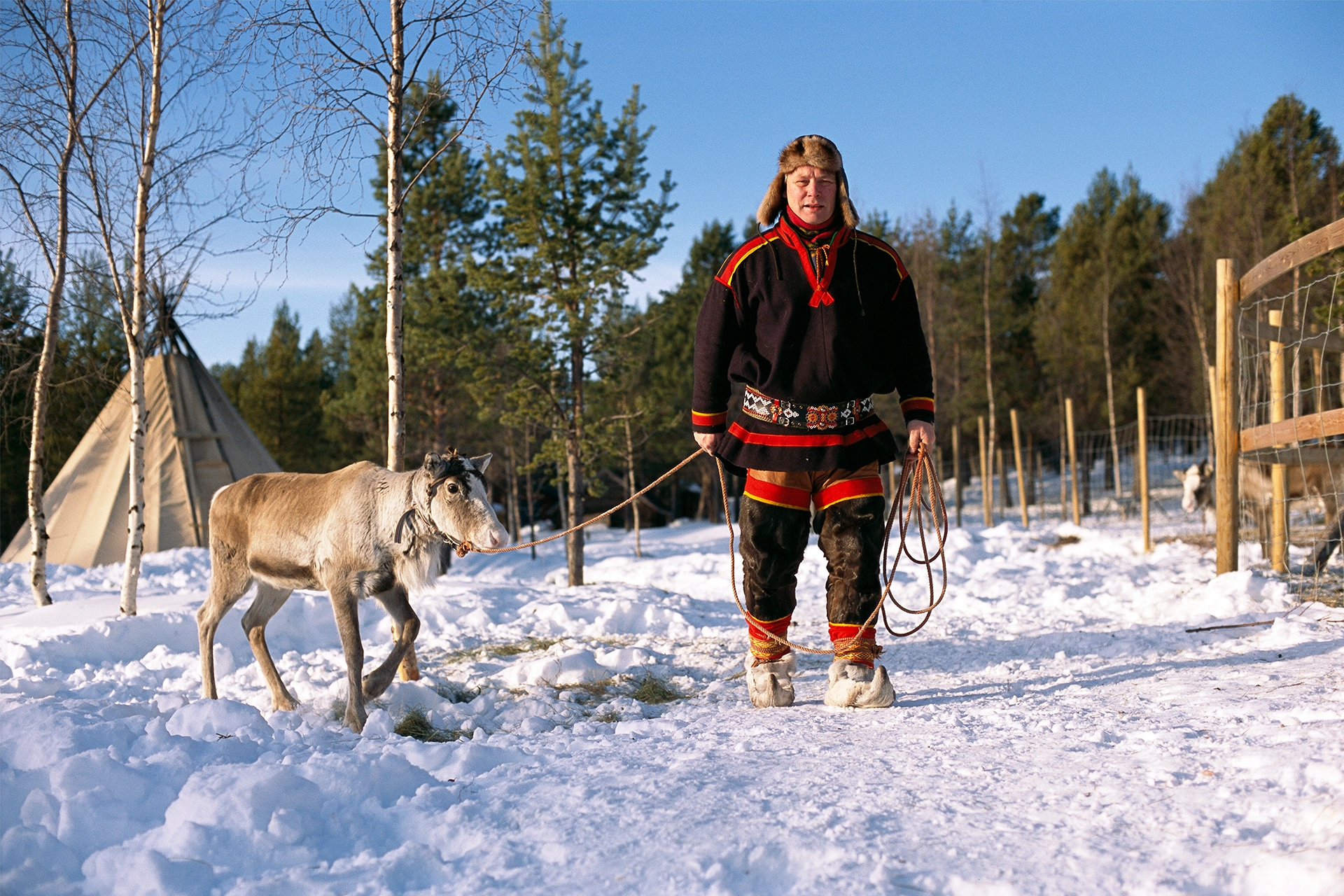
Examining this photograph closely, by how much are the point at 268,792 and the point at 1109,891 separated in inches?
78.8

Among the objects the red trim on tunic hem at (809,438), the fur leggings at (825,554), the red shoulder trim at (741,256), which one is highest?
the red shoulder trim at (741,256)

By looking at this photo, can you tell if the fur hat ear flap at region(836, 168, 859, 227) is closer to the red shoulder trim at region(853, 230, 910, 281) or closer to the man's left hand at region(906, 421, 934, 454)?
the red shoulder trim at region(853, 230, 910, 281)

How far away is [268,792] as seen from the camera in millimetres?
2256

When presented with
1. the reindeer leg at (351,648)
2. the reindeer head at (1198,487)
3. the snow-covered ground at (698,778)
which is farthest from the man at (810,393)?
the reindeer head at (1198,487)

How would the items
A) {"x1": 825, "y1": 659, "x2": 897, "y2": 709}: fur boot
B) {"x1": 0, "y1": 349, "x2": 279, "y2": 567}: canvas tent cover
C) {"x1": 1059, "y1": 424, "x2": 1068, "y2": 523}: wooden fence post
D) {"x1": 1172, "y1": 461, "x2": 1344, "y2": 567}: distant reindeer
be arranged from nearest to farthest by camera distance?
{"x1": 825, "y1": 659, "x2": 897, "y2": 709}: fur boot
{"x1": 1172, "y1": 461, "x2": 1344, "y2": 567}: distant reindeer
{"x1": 0, "y1": 349, "x2": 279, "y2": 567}: canvas tent cover
{"x1": 1059, "y1": 424, "x2": 1068, "y2": 523}: wooden fence post

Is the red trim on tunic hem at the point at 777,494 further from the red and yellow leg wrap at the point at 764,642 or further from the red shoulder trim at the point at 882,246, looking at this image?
the red shoulder trim at the point at 882,246

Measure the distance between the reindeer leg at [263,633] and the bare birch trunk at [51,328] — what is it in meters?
5.28

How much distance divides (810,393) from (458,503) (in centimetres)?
164

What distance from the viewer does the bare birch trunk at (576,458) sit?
13336mm

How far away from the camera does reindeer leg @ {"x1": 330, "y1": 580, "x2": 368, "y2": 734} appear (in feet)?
12.8

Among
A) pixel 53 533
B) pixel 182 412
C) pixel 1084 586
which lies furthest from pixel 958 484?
pixel 53 533

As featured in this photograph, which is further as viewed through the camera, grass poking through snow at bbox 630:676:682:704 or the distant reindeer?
the distant reindeer

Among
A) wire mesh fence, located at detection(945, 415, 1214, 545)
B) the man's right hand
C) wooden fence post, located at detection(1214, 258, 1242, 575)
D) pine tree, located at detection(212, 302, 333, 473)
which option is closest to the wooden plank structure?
wooden fence post, located at detection(1214, 258, 1242, 575)

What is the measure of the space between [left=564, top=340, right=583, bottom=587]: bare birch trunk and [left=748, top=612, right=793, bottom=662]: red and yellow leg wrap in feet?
30.9
